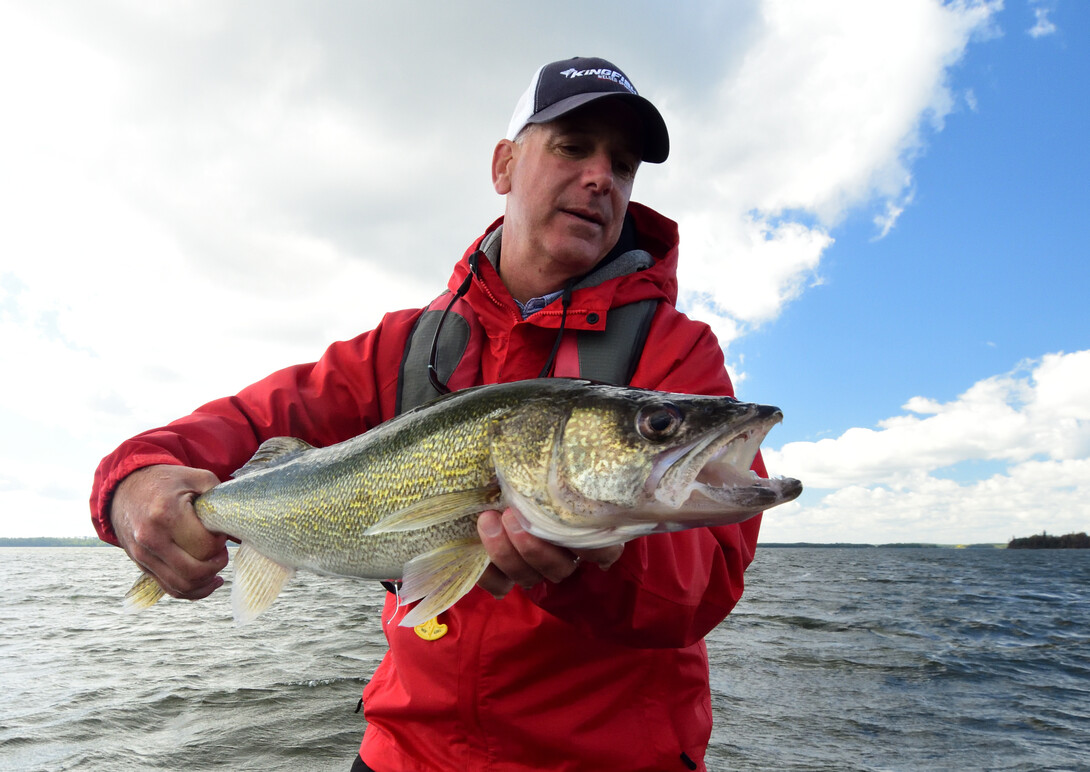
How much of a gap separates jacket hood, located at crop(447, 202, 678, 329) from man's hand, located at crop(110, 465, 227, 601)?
61.1 inches

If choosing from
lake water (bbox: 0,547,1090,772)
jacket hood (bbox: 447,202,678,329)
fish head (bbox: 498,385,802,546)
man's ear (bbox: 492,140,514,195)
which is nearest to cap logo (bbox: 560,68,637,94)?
man's ear (bbox: 492,140,514,195)

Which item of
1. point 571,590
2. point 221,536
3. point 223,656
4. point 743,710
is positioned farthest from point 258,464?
point 223,656

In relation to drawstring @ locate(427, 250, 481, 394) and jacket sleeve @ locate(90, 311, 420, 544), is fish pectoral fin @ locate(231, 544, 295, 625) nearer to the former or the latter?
jacket sleeve @ locate(90, 311, 420, 544)

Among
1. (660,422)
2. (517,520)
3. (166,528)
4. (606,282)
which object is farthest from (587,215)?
(166,528)

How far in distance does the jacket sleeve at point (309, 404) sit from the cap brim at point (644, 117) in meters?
1.24

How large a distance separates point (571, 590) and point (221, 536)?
1.76 meters

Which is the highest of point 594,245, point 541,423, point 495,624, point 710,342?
point 594,245

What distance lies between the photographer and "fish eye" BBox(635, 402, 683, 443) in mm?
2113

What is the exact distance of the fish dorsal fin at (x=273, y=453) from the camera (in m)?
3.16

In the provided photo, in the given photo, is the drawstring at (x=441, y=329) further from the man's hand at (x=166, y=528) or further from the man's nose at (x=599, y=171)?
the man's hand at (x=166, y=528)

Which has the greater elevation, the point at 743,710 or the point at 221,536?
the point at 221,536

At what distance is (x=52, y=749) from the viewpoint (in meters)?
6.96

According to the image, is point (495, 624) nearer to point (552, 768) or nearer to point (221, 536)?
point (552, 768)

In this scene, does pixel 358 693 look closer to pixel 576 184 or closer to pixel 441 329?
pixel 441 329
